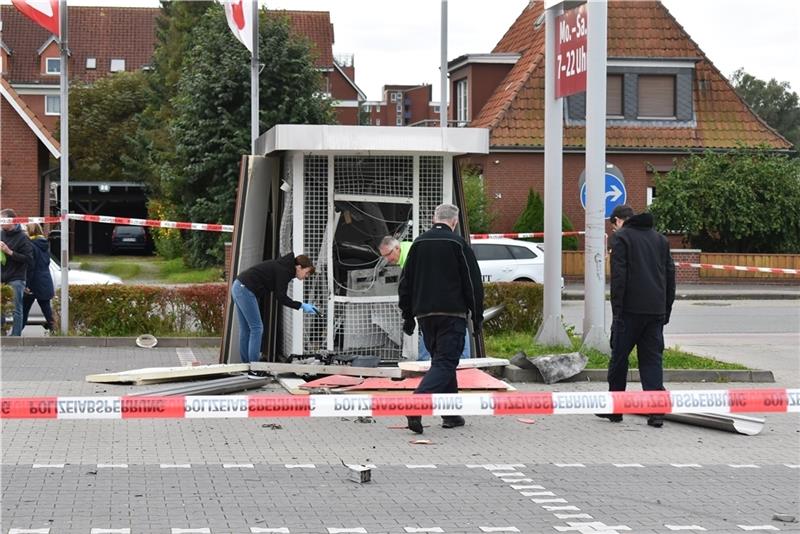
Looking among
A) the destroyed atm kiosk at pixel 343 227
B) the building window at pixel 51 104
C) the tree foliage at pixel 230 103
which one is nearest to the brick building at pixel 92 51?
the building window at pixel 51 104

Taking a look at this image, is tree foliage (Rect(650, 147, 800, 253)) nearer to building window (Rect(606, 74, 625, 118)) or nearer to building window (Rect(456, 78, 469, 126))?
building window (Rect(606, 74, 625, 118))

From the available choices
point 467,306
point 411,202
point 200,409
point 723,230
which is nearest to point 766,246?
point 723,230

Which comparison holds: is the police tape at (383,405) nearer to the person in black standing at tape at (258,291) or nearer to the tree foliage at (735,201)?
the person in black standing at tape at (258,291)

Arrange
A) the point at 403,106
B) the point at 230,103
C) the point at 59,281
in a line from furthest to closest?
1. the point at 403,106
2. the point at 230,103
3. the point at 59,281

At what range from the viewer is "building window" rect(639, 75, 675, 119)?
40.2m

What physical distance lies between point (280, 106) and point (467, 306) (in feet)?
83.0

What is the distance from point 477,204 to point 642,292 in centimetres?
2503

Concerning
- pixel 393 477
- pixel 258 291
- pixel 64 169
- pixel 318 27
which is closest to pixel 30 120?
pixel 64 169

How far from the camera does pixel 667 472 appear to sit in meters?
8.92

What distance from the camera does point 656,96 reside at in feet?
133

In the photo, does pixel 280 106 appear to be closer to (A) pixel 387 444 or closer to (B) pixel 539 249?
(B) pixel 539 249

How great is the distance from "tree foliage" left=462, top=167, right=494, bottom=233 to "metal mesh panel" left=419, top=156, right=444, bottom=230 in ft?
68.7

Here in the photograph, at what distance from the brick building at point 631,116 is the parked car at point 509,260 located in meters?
11.1

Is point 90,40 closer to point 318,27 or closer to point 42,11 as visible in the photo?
point 318,27
